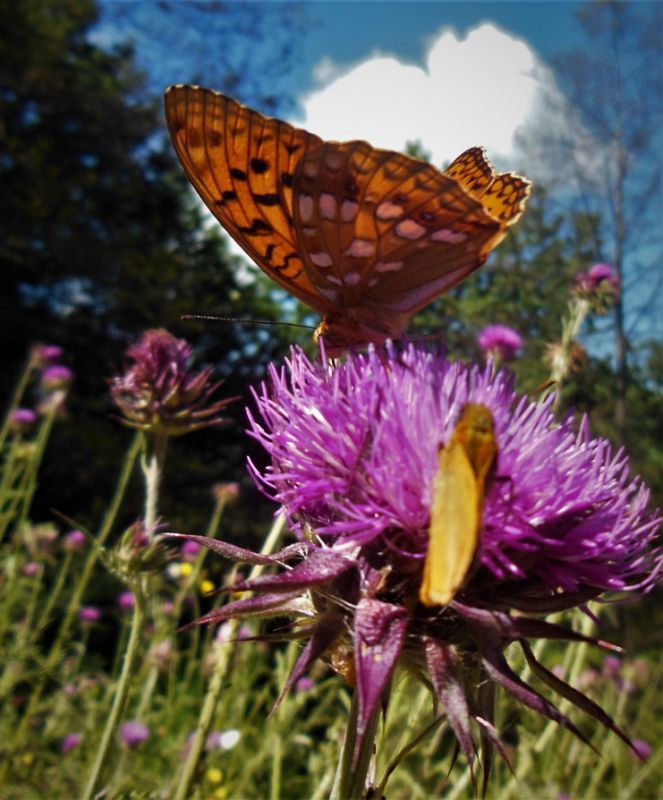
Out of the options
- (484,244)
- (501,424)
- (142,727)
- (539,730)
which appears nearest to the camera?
(501,424)

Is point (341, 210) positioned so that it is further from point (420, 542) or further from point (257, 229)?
point (420, 542)

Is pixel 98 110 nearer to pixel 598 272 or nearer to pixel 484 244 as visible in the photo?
pixel 598 272

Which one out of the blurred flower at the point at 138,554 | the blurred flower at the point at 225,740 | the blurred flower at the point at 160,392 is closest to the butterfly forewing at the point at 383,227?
the blurred flower at the point at 160,392

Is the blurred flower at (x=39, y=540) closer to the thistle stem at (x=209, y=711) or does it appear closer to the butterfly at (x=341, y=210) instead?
the thistle stem at (x=209, y=711)

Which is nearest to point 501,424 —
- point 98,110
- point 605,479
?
point 605,479

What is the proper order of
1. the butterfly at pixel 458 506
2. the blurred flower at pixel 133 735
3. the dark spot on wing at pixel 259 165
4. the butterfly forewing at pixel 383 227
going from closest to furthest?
the butterfly at pixel 458 506
the butterfly forewing at pixel 383 227
the dark spot on wing at pixel 259 165
the blurred flower at pixel 133 735

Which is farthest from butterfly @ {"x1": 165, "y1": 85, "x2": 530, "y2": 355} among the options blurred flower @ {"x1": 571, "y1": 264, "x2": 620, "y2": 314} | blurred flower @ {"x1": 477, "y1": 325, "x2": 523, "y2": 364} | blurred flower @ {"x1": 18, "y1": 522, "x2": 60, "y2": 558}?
blurred flower @ {"x1": 18, "y1": 522, "x2": 60, "y2": 558}
